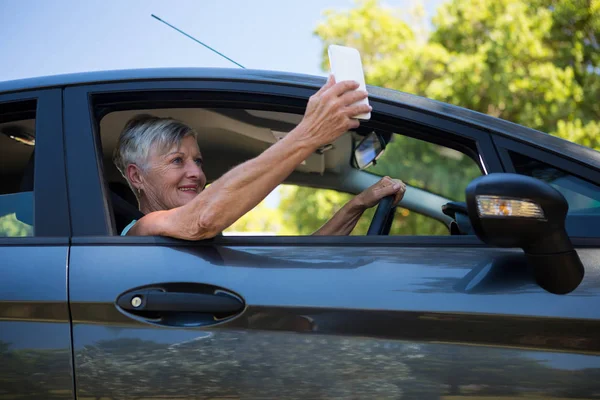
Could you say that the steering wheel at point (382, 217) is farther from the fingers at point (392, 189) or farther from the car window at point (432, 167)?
the car window at point (432, 167)

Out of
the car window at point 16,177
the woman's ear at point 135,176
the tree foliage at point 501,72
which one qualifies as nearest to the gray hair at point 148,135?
the woman's ear at point 135,176

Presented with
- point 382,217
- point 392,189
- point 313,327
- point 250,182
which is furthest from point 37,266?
point 392,189

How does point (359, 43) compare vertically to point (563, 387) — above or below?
above

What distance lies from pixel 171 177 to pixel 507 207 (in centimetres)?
130

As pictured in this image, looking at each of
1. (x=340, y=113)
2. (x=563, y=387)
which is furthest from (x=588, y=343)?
(x=340, y=113)

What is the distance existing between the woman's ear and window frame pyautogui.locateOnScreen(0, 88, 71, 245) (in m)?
0.60

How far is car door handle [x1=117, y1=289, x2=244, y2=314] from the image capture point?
5.44 feet

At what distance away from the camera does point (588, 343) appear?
1594mm

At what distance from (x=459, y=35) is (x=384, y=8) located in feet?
19.7

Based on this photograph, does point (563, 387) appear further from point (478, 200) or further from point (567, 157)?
point (567, 157)

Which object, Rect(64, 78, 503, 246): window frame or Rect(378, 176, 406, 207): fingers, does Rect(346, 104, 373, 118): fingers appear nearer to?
Rect(64, 78, 503, 246): window frame

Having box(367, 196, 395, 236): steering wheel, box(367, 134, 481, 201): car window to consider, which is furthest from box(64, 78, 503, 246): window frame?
box(367, 134, 481, 201): car window

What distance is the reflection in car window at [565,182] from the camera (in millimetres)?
1796

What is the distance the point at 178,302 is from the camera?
1670 mm
